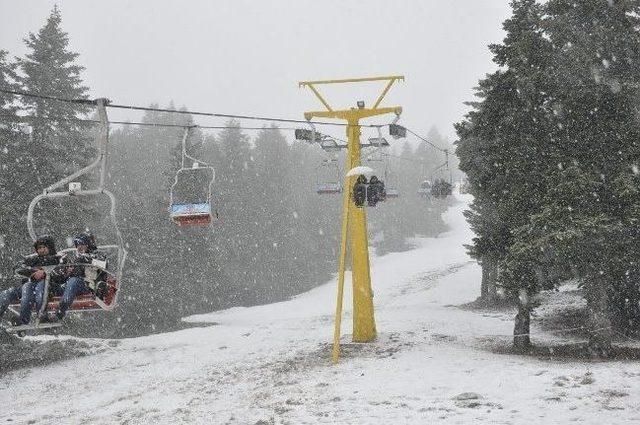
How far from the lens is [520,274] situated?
1478cm

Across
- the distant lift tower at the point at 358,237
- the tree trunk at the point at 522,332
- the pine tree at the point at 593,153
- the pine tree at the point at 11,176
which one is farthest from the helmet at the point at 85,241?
the tree trunk at the point at 522,332

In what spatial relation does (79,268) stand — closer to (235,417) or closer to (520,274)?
(235,417)

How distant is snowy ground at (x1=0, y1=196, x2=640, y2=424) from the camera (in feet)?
32.9

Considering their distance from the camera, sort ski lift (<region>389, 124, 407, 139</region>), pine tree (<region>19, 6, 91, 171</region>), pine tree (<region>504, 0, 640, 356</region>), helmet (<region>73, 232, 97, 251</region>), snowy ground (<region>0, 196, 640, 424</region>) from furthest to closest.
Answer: pine tree (<region>19, 6, 91, 171</region>)
ski lift (<region>389, 124, 407, 139</region>)
pine tree (<region>504, 0, 640, 356</region>)
helmet (<region>73, 232, 97, 251</region>)
snowy ground (<region>0, 196, 640, 424</region>)

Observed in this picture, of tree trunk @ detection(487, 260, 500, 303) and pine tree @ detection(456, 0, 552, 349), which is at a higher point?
pine tree @ detection(456, 0, 552, 349)

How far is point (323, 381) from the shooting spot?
1312cm

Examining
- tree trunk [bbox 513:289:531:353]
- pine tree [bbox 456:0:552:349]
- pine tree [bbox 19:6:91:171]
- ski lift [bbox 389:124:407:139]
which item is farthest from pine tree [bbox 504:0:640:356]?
pine tree [bbox 19:6:91:171]

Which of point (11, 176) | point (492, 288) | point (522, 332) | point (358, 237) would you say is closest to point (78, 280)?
point (358, 237)

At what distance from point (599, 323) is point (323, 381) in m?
7.57

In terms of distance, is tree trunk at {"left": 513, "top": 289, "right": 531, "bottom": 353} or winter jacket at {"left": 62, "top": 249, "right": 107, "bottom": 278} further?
tree trunk at {"left": 513, "top": 289, "right": 531, "bottom": 353}

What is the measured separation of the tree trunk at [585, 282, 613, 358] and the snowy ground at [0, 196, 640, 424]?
1054 mm

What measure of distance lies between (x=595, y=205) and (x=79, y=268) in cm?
1234

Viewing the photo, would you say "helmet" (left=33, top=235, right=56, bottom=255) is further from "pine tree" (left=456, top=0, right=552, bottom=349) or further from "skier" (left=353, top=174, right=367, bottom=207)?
"pine tree" (left=456, top=0, right=552, bottom=349)

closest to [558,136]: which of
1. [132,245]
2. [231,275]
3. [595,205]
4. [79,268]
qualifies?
[595,205]
